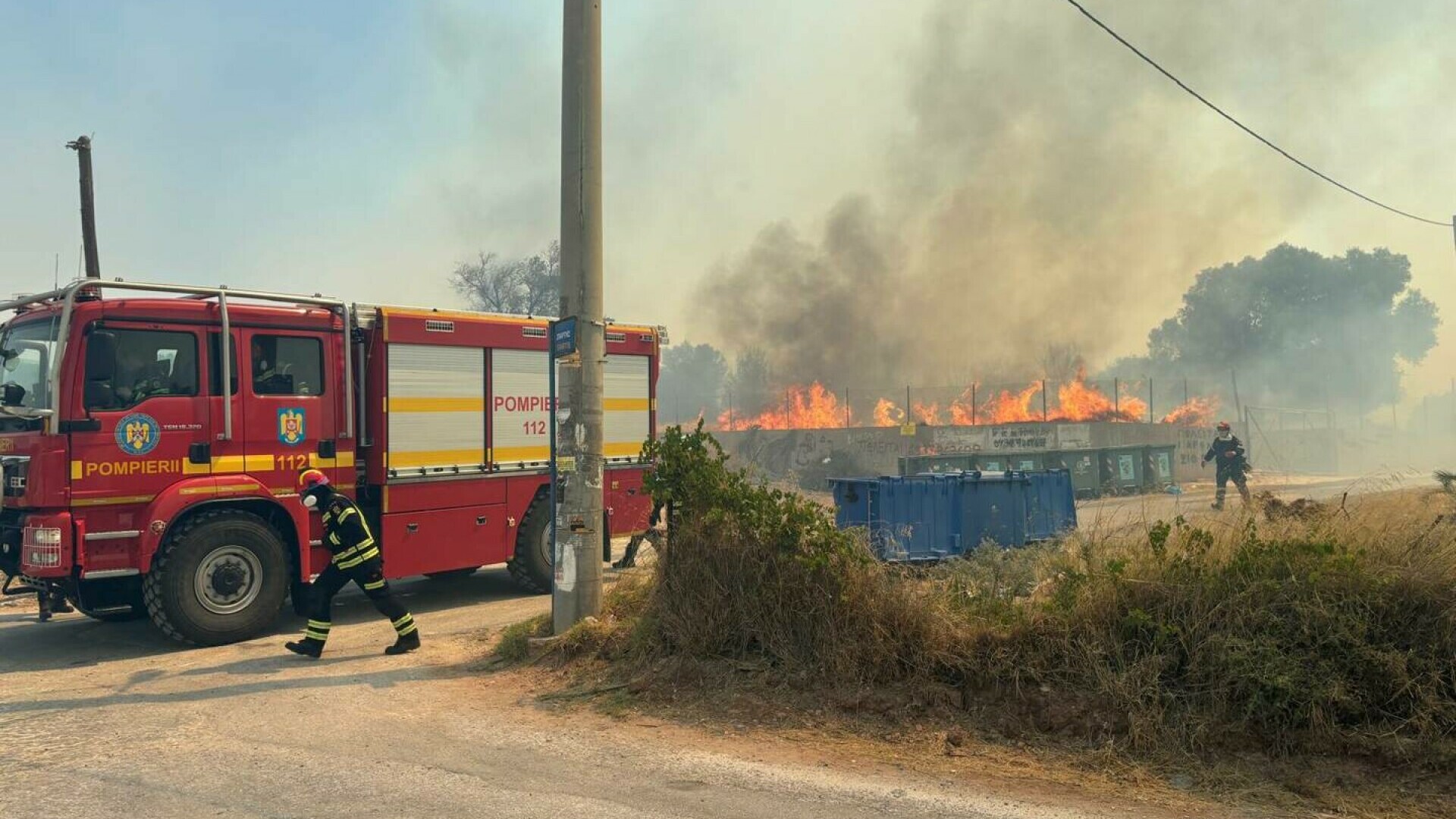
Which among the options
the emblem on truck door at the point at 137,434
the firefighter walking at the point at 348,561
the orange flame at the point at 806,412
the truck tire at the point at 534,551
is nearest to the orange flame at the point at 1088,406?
the orange flame at the point at 806,412

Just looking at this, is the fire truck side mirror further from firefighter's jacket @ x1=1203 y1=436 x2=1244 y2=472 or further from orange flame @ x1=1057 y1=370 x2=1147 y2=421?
orange flame @ x1=1057 y1=370 x2=1147 y2=421

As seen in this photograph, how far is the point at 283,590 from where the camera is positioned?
7973 mm

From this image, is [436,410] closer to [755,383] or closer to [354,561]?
[354,561]

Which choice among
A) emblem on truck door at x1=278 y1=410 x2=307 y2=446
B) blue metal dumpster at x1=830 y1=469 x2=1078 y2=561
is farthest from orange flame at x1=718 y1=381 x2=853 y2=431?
emblem on truck door at x1=278 y1=410 x2=307 y2=446

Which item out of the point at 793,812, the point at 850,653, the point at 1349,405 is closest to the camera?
the point at 793,812

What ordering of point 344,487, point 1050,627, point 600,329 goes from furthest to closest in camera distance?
1. point 344,487
2. point 600,329
3. point 1050,627

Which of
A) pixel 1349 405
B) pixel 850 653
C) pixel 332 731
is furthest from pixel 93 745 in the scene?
pixel 1349 405

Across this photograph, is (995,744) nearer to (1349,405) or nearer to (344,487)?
(344,487)

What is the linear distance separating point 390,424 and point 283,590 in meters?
1.76

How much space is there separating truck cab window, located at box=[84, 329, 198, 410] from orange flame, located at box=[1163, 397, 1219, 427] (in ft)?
95.7

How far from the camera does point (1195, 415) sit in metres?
Result: 33.5

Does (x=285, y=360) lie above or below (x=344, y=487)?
above

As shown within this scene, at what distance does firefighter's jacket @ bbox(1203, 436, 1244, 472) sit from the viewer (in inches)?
632

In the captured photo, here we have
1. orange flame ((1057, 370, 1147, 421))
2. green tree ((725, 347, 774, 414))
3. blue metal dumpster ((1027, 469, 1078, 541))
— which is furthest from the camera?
green tree ((725, 347, 774, 414))
